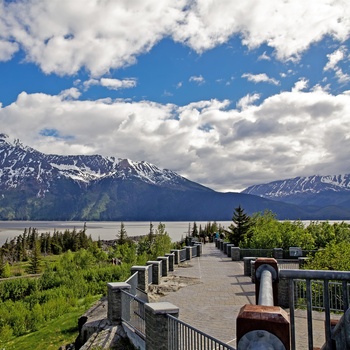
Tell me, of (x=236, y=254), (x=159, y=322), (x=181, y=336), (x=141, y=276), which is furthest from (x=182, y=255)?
(x=181, y=336)

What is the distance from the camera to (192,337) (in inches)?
287

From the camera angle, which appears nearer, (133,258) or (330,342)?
(330,342)

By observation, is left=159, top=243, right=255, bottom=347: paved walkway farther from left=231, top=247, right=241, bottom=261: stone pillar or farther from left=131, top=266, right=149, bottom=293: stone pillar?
left=231, top=247, right=241, bottom=261: stone pillar

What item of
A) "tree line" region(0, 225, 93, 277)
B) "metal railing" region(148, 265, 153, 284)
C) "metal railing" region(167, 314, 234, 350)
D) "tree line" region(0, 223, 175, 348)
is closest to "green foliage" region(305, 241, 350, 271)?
"metal railing" region(148, 265, 153, 284)

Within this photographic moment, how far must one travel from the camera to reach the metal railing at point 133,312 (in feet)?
35.9

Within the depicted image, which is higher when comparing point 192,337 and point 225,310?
point 192,337

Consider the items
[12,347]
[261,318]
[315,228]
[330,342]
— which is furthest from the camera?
[315,228]

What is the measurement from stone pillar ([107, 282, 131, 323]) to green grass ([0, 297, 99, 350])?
21.6ft

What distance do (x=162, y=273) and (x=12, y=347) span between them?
8.59 m

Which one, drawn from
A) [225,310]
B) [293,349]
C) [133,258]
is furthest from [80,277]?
[293,349]

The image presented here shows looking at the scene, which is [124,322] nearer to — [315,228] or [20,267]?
[315,228]

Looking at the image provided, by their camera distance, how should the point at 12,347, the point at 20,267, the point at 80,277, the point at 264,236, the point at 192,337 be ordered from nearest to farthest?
the point at 192,337 → the point at 12,347 → the point at 264,236 → the point at 80,277 → the point at 20,267

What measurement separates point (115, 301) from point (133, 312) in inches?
33.5

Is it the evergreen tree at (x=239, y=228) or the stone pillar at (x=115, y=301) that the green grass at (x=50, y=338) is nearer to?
the stone pillar at (x=115, y=301)
